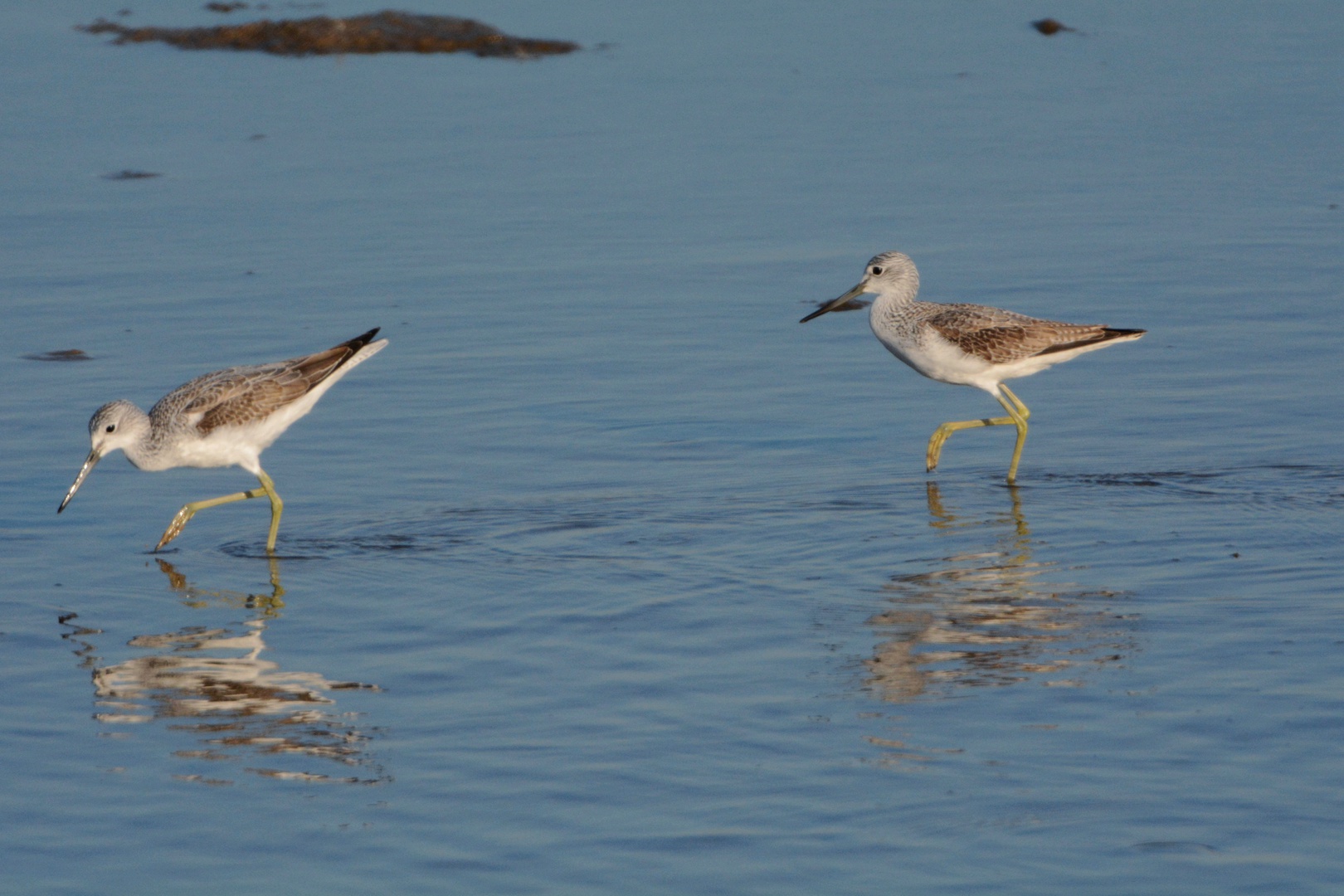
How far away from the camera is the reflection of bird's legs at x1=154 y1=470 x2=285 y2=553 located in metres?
10.4

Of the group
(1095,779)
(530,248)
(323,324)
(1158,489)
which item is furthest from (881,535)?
(530,248)

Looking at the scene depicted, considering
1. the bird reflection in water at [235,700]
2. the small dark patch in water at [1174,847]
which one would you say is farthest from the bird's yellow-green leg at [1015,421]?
the small dark patch in water at [1174,847]

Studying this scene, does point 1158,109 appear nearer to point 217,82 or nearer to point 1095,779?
point 217,82

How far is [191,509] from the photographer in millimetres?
10516

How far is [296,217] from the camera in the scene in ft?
57.1

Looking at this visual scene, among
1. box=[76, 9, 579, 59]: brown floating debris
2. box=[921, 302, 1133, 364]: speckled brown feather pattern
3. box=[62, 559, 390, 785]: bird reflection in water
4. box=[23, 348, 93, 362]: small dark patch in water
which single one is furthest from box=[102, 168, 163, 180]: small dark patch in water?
box=[62, 559, 390, 785]: bird reflection in water

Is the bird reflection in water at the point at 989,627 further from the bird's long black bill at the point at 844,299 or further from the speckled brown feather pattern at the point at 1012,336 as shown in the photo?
the bird's long black bill at the point at 844,299

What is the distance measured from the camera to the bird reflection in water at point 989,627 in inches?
313

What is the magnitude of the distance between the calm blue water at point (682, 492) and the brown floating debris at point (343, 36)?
1750 mm

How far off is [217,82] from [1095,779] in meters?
18.4

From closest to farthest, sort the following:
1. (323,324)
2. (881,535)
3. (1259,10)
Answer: (881,535) < (323,324) < (1259,10)

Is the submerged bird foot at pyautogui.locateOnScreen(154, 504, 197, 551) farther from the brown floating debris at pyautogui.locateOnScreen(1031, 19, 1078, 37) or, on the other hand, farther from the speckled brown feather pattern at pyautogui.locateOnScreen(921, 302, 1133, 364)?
the brown floating debris at pyautogui.locateOnScreen(1031, 19, 1078, 37)

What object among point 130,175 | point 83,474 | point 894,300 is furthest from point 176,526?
point 130,175

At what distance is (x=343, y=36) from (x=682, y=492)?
15964 millimetres
